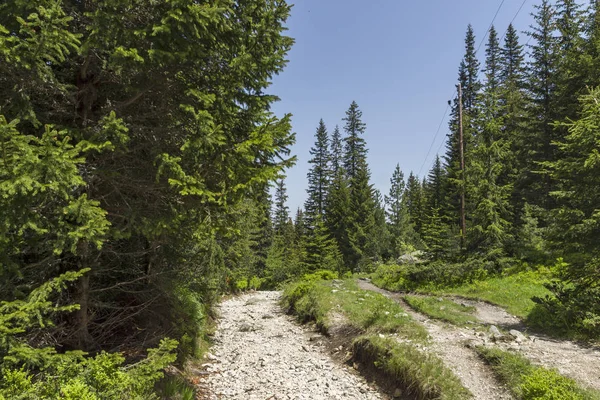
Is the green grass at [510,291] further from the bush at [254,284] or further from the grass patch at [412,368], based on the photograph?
the bush at [254,284]

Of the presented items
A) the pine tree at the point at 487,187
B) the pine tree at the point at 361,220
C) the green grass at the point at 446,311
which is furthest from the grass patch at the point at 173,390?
the pine tree at the point at 361,220

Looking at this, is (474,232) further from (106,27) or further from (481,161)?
(106,27)

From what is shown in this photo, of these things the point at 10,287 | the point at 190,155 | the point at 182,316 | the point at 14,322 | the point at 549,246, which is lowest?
the point at 182,316

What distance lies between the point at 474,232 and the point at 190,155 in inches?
735

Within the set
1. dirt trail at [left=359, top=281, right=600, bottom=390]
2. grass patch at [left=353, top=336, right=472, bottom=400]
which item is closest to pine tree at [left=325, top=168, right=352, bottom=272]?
dirt trail at [left=359, top=281, right=600, bottom=390]

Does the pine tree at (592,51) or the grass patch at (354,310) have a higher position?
the pine tree at (592,51)

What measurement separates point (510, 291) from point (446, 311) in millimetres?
4356

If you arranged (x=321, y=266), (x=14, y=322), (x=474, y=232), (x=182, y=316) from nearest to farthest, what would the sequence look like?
(x=14, y=322) < (x=182, y=316) < (x=474, y=232) < (x=321, y=266)

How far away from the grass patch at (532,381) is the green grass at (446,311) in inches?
142

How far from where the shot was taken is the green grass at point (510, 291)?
12.4 meters

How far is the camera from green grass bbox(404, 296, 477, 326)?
1074cm

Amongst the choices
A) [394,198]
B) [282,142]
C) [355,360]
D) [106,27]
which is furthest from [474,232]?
[394,198]

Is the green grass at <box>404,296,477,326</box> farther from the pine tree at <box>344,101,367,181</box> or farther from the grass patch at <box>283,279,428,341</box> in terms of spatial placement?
the pine tree at <box>344,101,367,181</box>

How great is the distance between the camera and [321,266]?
1335 inches
